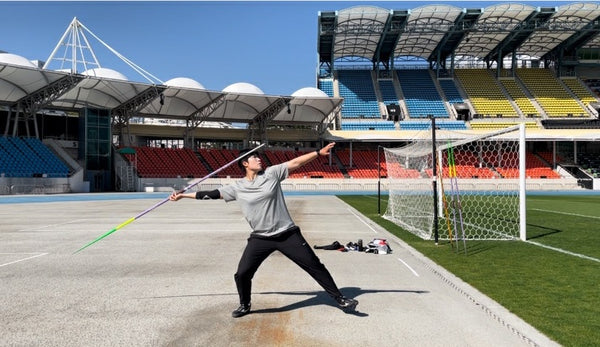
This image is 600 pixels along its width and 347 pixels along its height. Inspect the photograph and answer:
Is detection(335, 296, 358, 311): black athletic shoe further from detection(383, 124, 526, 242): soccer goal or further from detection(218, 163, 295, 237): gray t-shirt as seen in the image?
detection(383, 124, 526, 242): soccer goal

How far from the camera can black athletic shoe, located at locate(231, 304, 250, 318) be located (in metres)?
5.29

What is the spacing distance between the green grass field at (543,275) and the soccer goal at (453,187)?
2.46ft

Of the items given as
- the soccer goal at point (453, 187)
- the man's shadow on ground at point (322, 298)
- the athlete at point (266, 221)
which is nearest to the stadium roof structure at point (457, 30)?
the soccer goal at point (453, 187)

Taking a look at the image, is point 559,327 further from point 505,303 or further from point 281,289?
point 281,289

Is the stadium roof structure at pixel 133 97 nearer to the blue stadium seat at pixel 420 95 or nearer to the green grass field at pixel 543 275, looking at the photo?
the blue stadium seat at pixel 420 95

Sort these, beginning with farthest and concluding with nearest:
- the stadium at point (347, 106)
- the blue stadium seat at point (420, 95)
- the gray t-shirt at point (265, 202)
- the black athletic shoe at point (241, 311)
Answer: the blue stadium seat at point (420, 95)
the stadium at point (347, 106)
the black athletic shoe at point (241, 311)
the gray t-shirt at point (265, 202)

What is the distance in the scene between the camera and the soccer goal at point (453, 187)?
1212 cm

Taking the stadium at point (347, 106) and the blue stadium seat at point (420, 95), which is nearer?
the stadium at point (347, 106)

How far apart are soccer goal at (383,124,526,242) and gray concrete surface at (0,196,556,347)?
11.0 feet

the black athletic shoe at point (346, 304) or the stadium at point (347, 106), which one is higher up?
the stadium at point (347, 106)

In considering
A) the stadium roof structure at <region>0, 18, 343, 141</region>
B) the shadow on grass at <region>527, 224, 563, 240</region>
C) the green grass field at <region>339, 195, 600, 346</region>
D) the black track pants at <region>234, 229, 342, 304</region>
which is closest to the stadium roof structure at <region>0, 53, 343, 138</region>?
the stadium roof structure at <region>0, 18, 343, 141</region>

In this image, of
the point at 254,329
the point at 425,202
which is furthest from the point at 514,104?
the point at 254,329

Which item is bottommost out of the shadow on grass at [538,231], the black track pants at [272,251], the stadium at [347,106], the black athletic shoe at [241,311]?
the shadow on grass at [538,231]

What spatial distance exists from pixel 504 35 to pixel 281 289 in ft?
215
